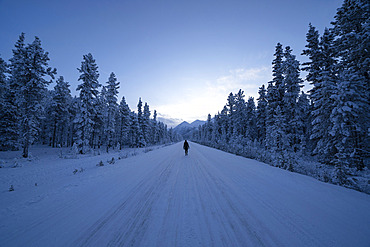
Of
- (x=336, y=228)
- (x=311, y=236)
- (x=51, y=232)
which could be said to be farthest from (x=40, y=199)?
(x=336, y=228)

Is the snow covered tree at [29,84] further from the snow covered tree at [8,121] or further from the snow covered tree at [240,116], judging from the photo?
the snow covered tree at [240,116]

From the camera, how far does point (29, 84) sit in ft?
53.9

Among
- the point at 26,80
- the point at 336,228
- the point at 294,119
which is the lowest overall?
the point at 336,228

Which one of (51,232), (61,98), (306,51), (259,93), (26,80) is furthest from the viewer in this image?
(259,93)

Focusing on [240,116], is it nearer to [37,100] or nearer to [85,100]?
[85,100]

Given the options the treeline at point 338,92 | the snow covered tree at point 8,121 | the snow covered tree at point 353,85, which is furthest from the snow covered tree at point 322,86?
the snow covered tree at point 8,121

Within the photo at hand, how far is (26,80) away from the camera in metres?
16.8

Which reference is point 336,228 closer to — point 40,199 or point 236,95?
point 40,199

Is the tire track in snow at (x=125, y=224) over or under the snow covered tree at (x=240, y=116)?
under

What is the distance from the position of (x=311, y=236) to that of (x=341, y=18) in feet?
65.9

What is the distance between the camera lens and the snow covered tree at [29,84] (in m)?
16.4

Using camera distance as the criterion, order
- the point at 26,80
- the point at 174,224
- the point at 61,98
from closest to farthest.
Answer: the point at 174,224
the point at 26,80
the point at 61,98

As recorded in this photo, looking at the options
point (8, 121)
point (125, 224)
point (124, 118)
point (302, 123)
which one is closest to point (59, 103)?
point (8, 121)

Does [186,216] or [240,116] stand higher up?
[240,116]
